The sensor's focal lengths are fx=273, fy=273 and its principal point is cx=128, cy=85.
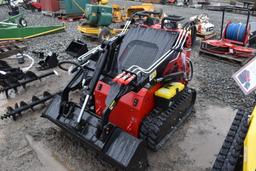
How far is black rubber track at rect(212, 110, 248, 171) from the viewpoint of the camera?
257cm

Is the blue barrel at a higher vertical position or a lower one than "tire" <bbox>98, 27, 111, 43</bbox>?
higher

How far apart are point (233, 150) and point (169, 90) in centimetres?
145

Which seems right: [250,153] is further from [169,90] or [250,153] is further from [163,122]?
[169,90]

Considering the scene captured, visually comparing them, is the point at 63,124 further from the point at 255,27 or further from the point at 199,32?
the point at 255,27

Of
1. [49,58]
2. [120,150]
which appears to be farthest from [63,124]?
[49,58]

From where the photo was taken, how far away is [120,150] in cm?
315

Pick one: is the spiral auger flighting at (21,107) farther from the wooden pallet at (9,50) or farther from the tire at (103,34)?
the tire at (103,34)

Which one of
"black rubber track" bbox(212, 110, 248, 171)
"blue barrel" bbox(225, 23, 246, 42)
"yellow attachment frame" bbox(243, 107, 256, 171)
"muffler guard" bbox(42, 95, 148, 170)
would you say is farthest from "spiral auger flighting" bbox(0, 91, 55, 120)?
"blue barrel" bbox(225, 23, 246, 42)

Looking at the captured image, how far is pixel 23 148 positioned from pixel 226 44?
5.88m

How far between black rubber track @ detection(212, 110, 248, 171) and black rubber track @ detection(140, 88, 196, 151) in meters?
1.02

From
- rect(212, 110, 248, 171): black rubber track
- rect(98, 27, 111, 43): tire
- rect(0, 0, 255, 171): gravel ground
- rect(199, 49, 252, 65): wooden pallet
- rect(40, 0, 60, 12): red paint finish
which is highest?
rect(40, 0, 60, 12): red paint finish

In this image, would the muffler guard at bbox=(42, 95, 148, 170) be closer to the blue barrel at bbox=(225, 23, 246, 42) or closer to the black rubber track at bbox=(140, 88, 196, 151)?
the black rubber track at bbox=(140, 88, 196, 151)

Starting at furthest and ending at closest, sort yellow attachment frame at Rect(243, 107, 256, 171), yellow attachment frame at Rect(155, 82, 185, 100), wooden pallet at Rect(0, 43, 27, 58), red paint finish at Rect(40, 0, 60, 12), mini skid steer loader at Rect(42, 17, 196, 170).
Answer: red paint finish at Rect(40, 0, 60, 12) < wooden pallet at Rect(0, 43, 27, 58) < yellow attachment frame at Rect(155, 82, 185, 100) < mini skid steer loader at Rect(42, 17, 196, 170) < yellow attachment frame at Rect(243, 107, 256, 171)

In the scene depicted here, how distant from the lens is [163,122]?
151 inches
